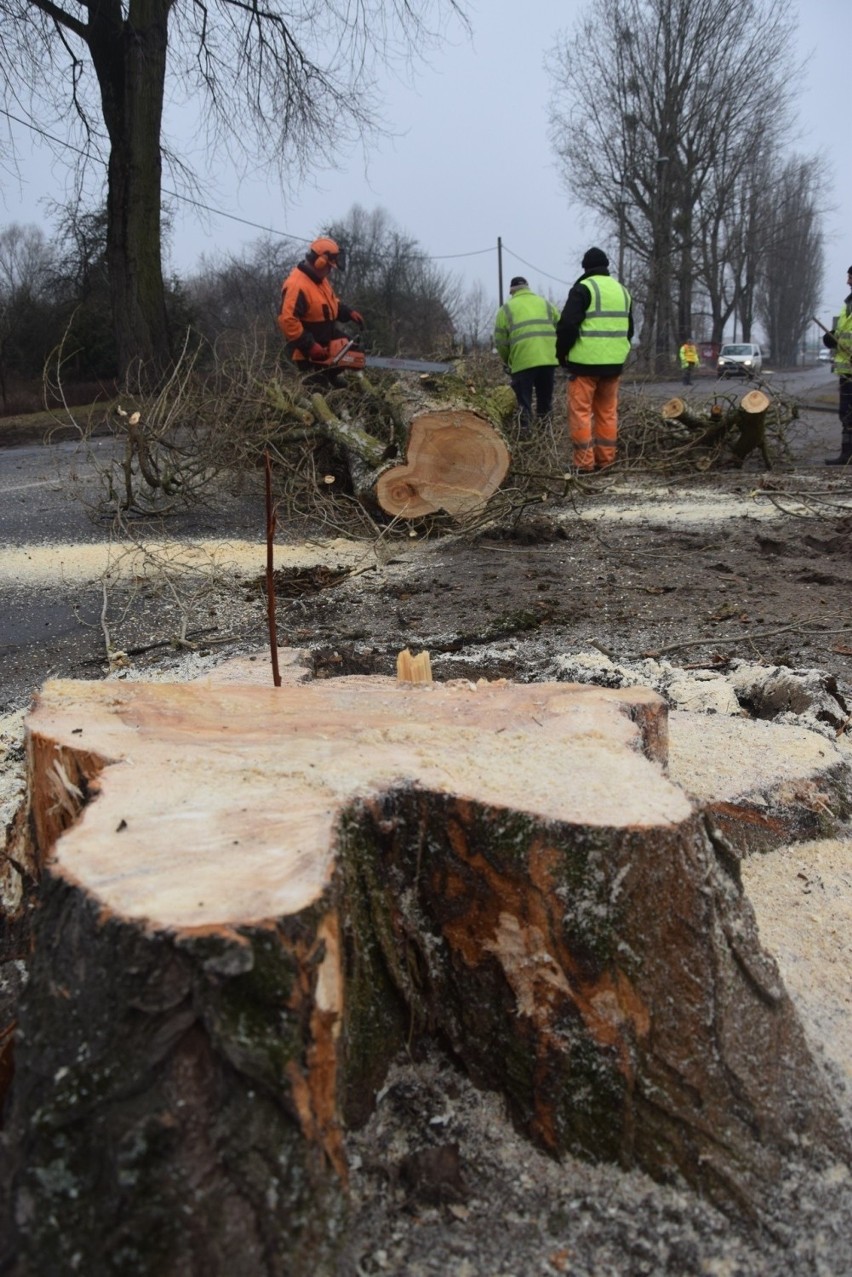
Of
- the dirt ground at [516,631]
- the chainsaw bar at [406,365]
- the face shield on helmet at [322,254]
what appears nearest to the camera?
the dirt ground at [516,631]

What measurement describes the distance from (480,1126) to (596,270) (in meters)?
7.10

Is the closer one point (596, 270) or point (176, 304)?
point (596, 270)

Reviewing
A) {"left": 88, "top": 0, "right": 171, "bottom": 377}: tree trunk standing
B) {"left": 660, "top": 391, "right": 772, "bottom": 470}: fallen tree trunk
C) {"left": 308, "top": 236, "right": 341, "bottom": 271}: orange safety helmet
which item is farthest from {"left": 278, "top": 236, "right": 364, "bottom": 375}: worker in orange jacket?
{"left": 88, "top": 0, "right": 171, "bottom": 377}: tree trunk standing

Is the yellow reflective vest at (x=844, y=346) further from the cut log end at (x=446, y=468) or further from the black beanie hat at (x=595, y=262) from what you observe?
the cut log end at (x=446, y=468)

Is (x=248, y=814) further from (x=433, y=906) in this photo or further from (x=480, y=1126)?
(x=480, y=1126)

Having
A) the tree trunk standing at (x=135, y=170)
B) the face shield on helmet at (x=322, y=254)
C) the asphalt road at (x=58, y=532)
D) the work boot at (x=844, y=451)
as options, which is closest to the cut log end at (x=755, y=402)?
the asphalt road at (x=58, y=532)

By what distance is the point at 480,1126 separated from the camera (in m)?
1.38

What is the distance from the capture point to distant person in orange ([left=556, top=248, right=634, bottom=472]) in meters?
6.96

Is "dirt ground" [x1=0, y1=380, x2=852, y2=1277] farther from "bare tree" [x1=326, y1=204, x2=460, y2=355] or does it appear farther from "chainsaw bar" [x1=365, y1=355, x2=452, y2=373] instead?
"bare tree" [x1=326, y1=204, x2=460, y2=355]

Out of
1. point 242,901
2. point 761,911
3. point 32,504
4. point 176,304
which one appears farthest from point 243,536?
point 176,304

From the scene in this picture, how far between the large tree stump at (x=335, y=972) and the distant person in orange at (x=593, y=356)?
556cm

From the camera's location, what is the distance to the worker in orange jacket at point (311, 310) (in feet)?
24.1

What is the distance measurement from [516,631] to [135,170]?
910 cm

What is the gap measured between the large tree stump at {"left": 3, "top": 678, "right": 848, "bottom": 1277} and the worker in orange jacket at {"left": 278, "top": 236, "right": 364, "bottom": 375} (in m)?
5.94
